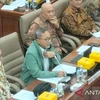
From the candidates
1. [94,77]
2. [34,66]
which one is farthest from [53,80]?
[94,77]

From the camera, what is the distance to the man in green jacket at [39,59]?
4.05 meters

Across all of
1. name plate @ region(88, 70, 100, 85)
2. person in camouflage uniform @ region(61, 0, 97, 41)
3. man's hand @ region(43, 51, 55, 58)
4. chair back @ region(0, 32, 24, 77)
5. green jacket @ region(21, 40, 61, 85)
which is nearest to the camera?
name plate @ region(88, 70, 100, 85)

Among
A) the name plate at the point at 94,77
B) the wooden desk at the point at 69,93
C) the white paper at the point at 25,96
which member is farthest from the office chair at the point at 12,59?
the name plate at the point at 94,77

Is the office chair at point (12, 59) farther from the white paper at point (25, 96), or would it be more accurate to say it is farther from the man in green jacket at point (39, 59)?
the white paper at point (25, 96)

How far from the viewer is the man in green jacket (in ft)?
13.3

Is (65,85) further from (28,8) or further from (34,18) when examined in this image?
(28,8)

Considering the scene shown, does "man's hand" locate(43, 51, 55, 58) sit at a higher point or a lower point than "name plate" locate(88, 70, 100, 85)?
higher

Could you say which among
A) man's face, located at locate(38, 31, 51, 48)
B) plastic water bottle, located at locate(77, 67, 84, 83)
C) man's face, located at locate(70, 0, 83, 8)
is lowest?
plastic water bottle, located at locate(77, 67, 84, 83)

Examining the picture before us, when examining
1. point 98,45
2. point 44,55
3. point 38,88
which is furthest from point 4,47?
point 98,45

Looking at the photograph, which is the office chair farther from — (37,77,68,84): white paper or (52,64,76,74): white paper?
(52,64,76,74): white paper

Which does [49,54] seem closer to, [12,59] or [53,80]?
[53,80]

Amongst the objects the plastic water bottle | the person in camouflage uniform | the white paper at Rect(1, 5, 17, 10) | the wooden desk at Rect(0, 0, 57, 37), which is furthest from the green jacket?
the white paper at Rect(1, 5, 17, 10)

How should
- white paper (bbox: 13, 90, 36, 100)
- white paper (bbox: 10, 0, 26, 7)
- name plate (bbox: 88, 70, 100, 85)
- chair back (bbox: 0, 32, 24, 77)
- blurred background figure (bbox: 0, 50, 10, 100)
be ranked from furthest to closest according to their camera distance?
white paper (bbox: 10, 0, 26, 7) → chair back (bbox: 0, 32, 24, 77) → name plate (bbox: 88, 70, 100, 85) → white paper (bbox: 13, 90, 36, 100) → blurred background figure (bbox: 0, 50, 10, 100)

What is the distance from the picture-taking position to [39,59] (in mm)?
4164
